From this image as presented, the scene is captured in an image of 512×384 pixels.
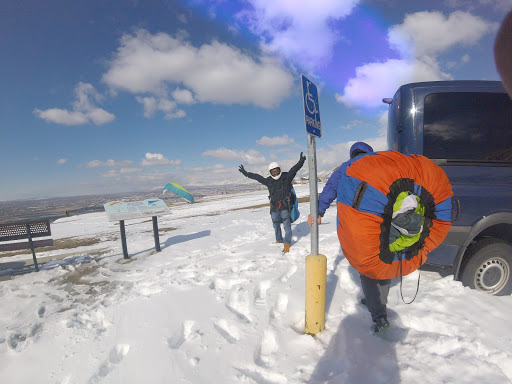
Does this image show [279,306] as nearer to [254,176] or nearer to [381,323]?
[381,323]

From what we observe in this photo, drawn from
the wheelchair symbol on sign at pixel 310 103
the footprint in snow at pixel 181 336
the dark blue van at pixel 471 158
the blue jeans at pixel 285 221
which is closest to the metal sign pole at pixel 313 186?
the wheelchair symbol on sign at pixel 310 103

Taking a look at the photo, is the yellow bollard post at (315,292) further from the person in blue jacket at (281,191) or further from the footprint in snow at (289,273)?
the person in blue jacket at (281,191)

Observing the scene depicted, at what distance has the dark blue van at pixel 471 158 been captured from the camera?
8.73 feet

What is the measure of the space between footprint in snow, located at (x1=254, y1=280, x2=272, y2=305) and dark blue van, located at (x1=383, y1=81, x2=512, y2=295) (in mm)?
2113

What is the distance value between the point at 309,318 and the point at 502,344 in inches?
67.7

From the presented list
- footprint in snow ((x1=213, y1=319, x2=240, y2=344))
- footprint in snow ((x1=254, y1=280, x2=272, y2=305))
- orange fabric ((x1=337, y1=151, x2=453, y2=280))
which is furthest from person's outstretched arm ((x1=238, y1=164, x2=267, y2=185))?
orange fabric ((x1=337, y1=151, x2=453, y2=280))

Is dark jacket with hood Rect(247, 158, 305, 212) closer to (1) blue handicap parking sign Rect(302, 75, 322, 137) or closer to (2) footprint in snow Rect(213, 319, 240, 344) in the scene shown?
(1) blue handicap parking sign Rect(302, 75, 322, 137)

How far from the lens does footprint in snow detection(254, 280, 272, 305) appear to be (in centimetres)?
319

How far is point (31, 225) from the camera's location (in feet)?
17.8

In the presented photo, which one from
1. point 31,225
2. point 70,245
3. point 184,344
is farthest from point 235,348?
point 70,245

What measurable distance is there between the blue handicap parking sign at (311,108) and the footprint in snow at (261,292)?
2278mm

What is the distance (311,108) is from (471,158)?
82.4 inches

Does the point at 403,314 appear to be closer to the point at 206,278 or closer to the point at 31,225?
the point at 206,278

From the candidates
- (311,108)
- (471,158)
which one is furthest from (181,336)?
(471,158)
